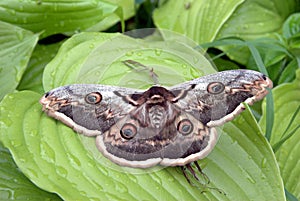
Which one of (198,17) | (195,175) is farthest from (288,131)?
(198,17)

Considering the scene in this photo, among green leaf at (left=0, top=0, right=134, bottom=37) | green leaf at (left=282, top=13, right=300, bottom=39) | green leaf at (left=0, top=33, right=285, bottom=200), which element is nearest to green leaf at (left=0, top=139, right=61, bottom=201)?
green leaf at (left=0, top=33, right=285, bottom=200)

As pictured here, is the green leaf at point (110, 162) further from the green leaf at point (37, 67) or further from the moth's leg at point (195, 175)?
the green leaf at point (37, 67)

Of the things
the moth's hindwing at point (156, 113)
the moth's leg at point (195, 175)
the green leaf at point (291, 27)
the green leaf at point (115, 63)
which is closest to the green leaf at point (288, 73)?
the green leaf at point (291, 27)

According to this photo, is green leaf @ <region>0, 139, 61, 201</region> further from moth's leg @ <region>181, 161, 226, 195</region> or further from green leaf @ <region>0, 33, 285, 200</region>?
moth's leg @ <region>181, 161, 226, 195</region>

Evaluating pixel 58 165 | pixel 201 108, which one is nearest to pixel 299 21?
pixel 201 108

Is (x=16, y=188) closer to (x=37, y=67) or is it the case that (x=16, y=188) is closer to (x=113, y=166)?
(x=113, y=166)
